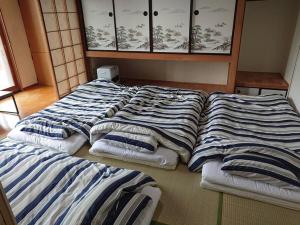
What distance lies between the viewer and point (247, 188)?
1799mm

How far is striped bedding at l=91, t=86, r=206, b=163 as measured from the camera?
2.27m

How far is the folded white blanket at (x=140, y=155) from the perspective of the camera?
2158 mm

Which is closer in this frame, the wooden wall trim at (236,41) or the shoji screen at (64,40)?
the wooden wall trim at (236,41)

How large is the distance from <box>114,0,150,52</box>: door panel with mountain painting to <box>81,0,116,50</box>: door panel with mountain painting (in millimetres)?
141

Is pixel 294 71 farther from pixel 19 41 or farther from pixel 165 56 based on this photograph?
pixel 19 41

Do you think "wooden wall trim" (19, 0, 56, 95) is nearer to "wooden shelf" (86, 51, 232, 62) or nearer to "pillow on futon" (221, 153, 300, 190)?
"wooden shelf" (86, 51, 232, 62)

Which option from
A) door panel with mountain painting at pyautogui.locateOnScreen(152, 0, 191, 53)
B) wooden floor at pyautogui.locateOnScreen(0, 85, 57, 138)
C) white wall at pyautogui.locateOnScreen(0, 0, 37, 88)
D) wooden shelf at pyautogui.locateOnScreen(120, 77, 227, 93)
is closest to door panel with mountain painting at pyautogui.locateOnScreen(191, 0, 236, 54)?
door panel with mountain painting at pyautogui.locateOnScreen(152, 0, 191, 53)

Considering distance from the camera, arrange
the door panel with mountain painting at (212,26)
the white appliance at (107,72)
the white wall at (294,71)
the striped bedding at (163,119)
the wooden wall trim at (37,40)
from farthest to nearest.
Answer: the wooden wall trim at (37,40) → the white appliance at (107,72) → the door panel with mountain painting at (212,26) → the white wall at (294,71) → the striped bedding at (163,119)

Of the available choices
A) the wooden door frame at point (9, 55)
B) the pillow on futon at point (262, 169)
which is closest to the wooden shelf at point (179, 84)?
the wooden door frame at point (9, 55)

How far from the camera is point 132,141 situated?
2.26 meters

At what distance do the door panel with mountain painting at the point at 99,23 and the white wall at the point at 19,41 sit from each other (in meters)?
→ 1.66

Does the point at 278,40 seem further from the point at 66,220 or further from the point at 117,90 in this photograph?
the point at 66,220

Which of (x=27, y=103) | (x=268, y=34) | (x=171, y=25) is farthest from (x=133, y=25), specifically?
(x=27, y=103)

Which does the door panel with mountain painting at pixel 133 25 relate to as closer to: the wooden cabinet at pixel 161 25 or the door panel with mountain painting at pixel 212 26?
the wooden cabinet at pixel 161 25
